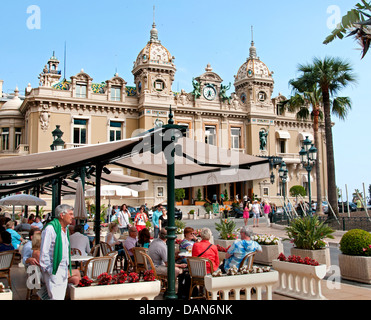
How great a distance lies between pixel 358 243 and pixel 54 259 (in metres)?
5.99

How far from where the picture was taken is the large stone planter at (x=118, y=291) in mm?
4672

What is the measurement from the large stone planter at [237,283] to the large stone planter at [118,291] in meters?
0.81

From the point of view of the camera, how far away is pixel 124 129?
3722 centimetres

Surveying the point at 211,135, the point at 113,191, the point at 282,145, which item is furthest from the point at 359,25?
the point at 282,145

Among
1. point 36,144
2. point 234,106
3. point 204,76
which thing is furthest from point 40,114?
point 234,106

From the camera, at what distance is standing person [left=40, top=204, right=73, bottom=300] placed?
464 centimetres

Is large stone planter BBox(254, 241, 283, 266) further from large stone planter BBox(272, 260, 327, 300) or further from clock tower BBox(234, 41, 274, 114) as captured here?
clock tower BBox(234, 41, 274, 114)

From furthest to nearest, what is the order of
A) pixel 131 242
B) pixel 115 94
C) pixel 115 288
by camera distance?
pixel 115 94
pixel 131 242
pixel 115 288

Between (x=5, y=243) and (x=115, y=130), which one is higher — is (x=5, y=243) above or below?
below

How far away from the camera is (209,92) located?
4088 centimetres

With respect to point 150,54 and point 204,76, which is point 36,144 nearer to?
point 150,54

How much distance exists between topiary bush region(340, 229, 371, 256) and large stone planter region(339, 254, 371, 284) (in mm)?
121

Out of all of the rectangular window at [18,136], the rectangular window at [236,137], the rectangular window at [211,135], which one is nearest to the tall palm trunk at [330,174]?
the rectangular window at [211,135]

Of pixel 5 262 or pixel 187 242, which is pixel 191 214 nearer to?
pixel 187 242
